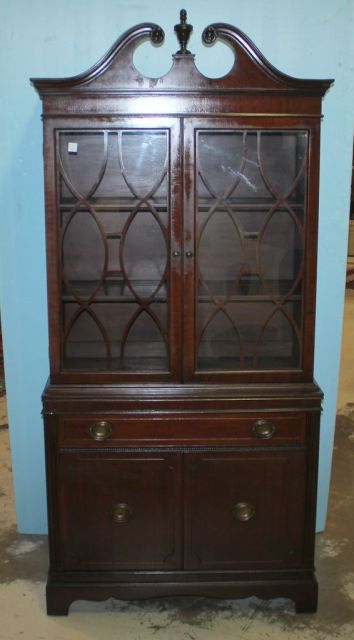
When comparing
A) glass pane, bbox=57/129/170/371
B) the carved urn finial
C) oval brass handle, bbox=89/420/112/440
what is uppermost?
the carved urn finial

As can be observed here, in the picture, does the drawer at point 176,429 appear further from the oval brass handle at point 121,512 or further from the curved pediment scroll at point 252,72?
the curved pediment scroll at point 252,72

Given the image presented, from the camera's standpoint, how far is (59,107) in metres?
1.81

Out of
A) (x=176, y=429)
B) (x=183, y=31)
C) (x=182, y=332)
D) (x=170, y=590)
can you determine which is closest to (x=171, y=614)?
(x=170, y=590)

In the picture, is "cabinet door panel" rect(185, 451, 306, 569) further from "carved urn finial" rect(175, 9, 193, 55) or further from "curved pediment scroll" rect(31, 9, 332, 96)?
"carved urn finial" rect(175, 9, 193, 55)

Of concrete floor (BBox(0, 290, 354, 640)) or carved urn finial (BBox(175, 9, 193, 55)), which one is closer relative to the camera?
carved urn finial (BBox(175, 9, 193, 55))

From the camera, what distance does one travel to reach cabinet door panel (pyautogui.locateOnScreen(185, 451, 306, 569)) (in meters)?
1.97

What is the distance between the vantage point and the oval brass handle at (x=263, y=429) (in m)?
1.95

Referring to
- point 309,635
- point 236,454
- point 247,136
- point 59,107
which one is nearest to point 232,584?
point 309,635

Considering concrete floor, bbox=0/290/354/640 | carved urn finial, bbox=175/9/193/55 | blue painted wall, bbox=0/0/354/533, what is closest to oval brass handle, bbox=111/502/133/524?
concrete floor, bbox=0/290/354/640

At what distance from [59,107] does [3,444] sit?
1.78 meters

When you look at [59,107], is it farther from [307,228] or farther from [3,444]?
[3,444]

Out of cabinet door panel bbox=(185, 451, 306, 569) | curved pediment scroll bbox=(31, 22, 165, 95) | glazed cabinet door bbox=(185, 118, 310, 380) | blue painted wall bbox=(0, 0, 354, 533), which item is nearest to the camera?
curved pediment scroll bbox=(31, 22, 165, 95)

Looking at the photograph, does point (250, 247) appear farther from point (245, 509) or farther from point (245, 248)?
point (245, 509)

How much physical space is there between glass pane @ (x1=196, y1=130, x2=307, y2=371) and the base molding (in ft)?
2.11
